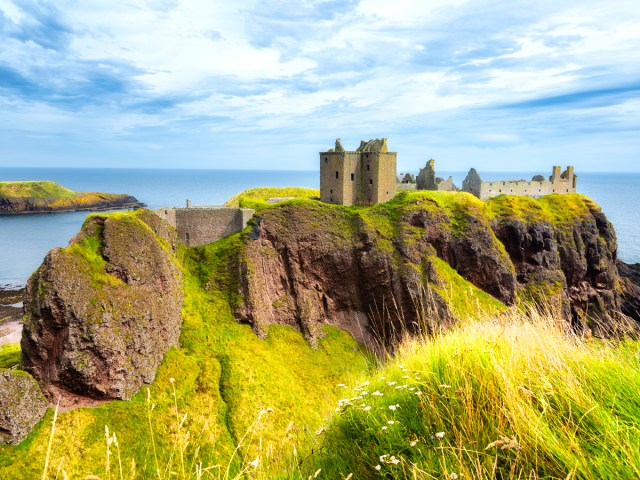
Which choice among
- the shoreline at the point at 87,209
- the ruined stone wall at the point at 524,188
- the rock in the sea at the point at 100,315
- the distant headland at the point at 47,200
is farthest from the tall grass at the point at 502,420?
the distant headland at the point at 47,200

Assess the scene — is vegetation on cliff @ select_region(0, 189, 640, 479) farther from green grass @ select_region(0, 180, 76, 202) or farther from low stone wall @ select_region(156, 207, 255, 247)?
green grass @ select_region(0, 180, 76, 202)

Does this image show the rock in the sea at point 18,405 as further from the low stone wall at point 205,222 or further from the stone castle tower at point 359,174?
the stone castle tower at point 359,174

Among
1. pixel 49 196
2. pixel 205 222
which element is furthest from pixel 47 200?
pixel 205 222

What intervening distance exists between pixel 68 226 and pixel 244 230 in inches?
4766

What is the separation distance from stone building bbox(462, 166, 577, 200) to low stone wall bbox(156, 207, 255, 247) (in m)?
38.1

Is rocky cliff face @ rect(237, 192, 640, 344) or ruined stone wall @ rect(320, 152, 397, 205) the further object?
ruined stone wall @ rect(320, 152, 397, 205)

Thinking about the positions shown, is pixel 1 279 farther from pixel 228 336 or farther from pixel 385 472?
pixel 385 472

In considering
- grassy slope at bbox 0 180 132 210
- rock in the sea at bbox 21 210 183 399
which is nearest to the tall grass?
rock in the sea at bbox 21 210 183 399

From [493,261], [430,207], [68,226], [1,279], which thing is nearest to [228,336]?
[430,207]

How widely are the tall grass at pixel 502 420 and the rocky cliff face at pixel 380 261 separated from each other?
37918 millimetres

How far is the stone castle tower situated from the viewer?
2266 inches

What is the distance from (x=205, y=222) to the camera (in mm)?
50031

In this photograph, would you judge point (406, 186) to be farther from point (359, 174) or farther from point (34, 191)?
point (34, 191)

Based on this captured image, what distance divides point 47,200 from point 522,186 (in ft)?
590
